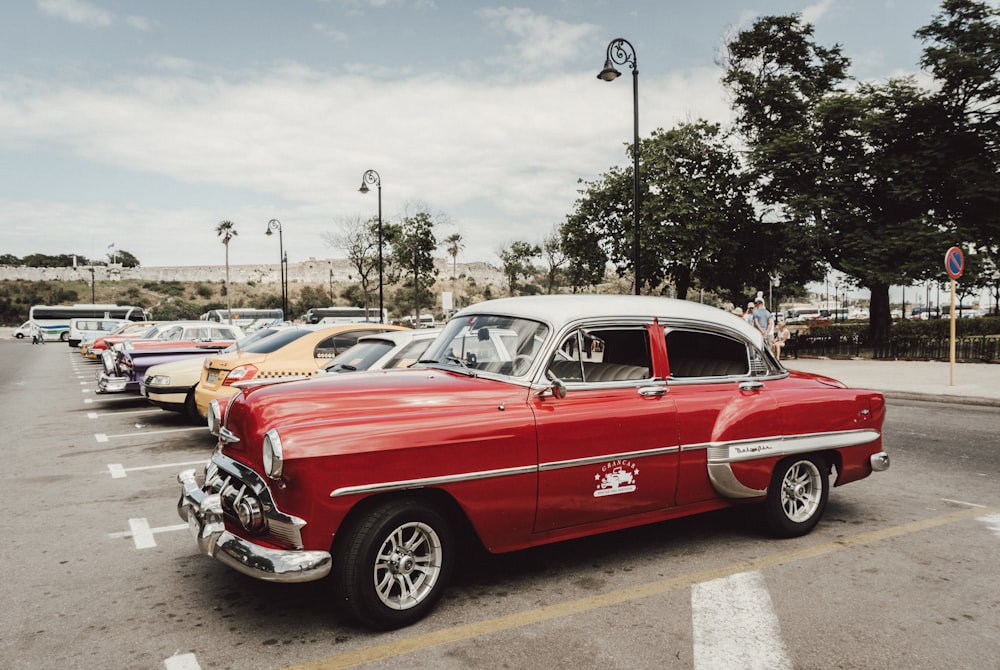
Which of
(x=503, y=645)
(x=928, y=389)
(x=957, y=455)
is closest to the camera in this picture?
(x=503, y=645)

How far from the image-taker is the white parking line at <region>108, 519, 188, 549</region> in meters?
5.11

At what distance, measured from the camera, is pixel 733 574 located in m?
4.29

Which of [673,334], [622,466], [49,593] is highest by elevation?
[673,334]

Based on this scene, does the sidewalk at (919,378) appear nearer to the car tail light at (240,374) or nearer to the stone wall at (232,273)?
the car tail light at (240,374)

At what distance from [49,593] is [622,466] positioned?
142 inches

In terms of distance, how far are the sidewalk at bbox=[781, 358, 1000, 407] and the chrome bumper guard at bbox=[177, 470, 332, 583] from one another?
13.1 metres

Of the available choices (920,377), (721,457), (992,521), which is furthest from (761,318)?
(721,457)

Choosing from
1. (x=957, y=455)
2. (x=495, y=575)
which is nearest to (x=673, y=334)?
(x=495, y=575)

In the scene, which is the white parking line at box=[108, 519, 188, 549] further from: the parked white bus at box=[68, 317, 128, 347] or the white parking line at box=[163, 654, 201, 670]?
the parked white bus at box=[68, 317, 128, 347]

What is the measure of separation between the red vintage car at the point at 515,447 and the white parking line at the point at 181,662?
17.7 inches

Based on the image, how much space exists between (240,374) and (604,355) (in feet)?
19.1

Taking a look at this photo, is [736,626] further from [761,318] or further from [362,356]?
[761,318]

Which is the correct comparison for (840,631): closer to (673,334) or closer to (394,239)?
(673,334)

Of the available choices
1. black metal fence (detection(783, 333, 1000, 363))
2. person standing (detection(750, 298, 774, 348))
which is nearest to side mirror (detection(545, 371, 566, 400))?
person standing (detection(750, 298, 774, 348))
